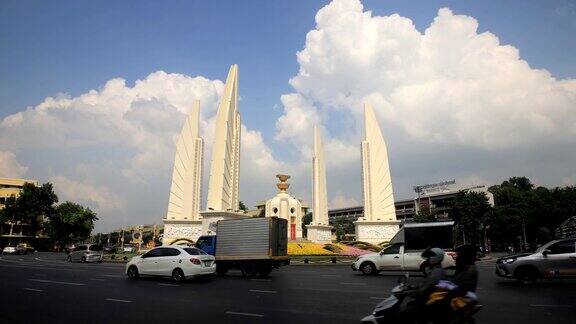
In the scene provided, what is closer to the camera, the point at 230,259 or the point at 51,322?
the point at 51,322

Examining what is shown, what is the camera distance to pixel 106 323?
8.05 m

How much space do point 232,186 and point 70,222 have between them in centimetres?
4023

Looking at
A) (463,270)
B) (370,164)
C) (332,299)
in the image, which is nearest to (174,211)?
(370,164)

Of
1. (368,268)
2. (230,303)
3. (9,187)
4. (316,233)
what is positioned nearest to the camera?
(230,303)

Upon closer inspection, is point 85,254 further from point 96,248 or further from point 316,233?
point 316,233

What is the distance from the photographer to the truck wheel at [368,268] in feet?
68.6

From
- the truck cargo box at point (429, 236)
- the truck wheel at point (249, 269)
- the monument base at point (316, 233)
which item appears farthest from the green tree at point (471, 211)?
the truck wheel at point (249, 269)

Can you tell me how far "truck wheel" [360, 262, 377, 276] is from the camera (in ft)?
68.6

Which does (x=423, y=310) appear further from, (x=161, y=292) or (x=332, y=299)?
(x=161, y=292)

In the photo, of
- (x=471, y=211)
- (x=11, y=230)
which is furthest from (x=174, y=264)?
(x=11, y=230)

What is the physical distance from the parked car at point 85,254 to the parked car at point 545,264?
32573mm

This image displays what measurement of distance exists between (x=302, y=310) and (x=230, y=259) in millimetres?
11346

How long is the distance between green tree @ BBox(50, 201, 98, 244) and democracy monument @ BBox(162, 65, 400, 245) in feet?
110

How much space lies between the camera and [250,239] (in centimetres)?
2050
